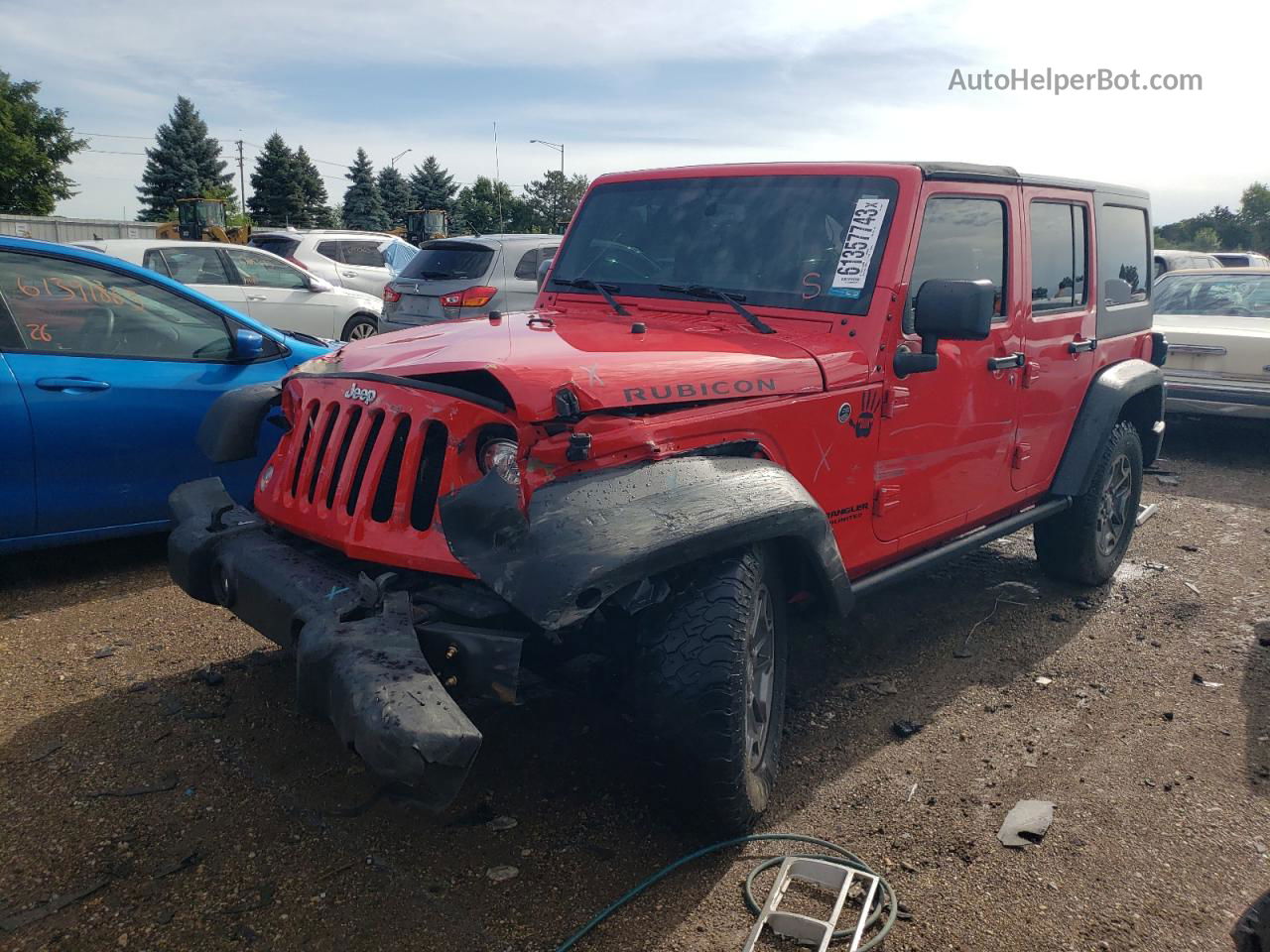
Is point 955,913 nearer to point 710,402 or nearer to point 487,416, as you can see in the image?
point 710,402

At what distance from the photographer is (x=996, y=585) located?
534 centimetres

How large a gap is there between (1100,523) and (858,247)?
2.48 m

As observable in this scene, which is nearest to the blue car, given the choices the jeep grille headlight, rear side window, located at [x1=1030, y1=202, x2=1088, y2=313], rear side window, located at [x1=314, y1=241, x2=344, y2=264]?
the jeep grille headlight

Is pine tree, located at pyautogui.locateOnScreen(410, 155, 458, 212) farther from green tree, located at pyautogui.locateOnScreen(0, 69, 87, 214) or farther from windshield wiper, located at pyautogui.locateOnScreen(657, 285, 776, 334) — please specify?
windshield wiper, located at pyautogui.locateOnScreen(657, 285, 776, 334)

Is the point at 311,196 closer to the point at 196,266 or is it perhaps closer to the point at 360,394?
the point at 196,266

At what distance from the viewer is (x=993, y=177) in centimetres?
408

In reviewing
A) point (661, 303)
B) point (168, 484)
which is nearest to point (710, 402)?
point (661, 303)

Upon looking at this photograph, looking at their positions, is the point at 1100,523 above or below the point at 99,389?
below

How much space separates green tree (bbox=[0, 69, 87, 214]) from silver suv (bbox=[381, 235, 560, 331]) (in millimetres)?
48872

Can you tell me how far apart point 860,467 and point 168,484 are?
3.18 metres

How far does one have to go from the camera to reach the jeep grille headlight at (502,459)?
2.58m

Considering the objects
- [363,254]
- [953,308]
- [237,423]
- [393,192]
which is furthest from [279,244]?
[393,192]

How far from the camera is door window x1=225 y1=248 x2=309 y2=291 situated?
37.6 feet

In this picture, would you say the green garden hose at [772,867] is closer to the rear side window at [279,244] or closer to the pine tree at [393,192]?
the rear side window at [279,244]
